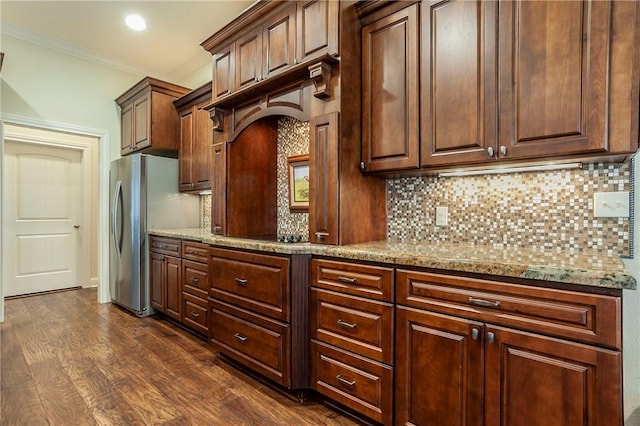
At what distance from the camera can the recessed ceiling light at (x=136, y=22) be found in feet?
11.0

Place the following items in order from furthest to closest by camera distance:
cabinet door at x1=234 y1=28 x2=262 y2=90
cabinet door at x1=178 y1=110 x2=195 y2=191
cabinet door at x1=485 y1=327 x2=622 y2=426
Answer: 1. cabinet door at x1=178 y1=110 x2=195 y2=191
2. cabinet door at x1=234 y1=28 x2=262 y2=90
3. cabinet door at x1=485 y1=327 x2=622 y2=426

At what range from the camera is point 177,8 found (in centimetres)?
319

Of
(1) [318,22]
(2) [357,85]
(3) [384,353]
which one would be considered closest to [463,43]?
(2) [357,85]

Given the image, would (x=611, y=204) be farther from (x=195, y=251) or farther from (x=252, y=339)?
(x=195, y=251)

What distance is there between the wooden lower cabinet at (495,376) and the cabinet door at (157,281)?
2.81 m

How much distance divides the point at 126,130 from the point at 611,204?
4869 millimetres

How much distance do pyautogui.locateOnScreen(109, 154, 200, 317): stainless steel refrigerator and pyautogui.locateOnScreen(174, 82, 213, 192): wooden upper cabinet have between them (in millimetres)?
210

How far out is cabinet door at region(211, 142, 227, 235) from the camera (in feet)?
9.39

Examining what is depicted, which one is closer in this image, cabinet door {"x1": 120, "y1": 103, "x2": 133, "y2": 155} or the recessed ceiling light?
the recessed ceiling light

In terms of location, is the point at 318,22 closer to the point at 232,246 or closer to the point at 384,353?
the point at 232,246

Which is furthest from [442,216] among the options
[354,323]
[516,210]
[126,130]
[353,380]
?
[126,130]

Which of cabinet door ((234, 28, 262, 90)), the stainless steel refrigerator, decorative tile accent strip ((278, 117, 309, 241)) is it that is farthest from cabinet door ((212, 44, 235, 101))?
the stainless steel refrigerator

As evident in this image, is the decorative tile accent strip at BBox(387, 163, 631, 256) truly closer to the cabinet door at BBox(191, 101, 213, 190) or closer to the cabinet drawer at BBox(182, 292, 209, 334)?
the cabinet drawer at BBox(182, 292, 209, 334)

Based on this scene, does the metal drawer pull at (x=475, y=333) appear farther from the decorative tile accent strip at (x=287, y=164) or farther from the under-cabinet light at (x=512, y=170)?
the decorative tile accent strip at (x=287, y=164)
